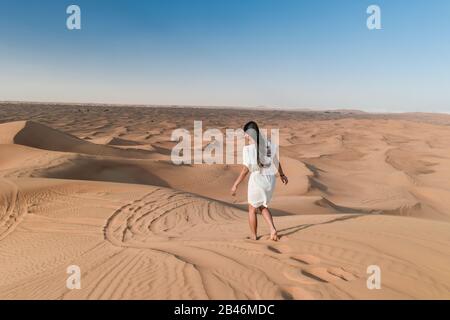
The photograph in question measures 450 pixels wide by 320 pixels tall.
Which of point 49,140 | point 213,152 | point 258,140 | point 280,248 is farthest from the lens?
point 213,152

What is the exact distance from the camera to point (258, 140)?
14.1 feet

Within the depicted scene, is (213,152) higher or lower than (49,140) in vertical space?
lower

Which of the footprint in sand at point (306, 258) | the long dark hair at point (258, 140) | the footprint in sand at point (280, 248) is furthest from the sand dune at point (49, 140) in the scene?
the footprint in sand at point (306, 258)

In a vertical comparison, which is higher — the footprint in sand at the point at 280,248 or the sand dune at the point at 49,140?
the sand dune at the point at 49,140


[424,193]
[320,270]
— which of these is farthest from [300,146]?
[320,270]

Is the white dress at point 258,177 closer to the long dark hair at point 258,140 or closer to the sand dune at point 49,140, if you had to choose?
the long dark hair at point 258,140

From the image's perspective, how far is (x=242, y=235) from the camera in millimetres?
4969

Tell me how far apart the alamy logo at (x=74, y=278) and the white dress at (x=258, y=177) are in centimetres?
216

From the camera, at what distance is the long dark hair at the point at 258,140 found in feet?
13.9

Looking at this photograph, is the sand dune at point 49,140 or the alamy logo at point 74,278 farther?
the sand dune at point 49,140

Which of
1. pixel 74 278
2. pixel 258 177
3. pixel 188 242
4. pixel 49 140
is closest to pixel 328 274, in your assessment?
pixel 258 177

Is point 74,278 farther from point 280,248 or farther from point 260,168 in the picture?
point 260,168

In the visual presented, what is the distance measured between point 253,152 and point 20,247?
3.82 metres

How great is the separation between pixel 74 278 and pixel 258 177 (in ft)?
7.71
